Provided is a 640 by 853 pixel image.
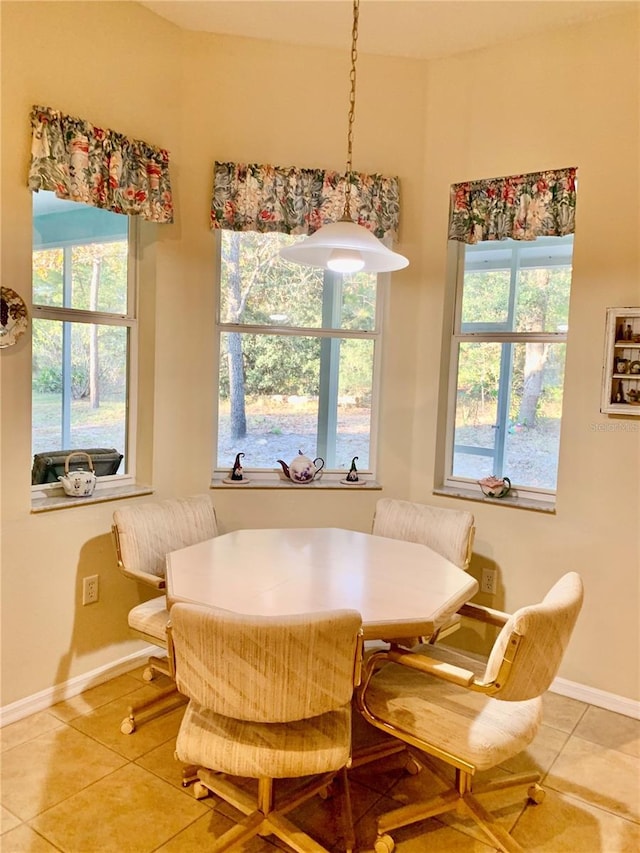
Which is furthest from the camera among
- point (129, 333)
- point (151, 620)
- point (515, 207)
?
point (129, 333)

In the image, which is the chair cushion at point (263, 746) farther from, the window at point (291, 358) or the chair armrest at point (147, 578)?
the window at point (291, 358)

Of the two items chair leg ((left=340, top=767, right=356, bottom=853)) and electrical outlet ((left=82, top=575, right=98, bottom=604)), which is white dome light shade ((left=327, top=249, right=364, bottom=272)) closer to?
chair leg ((left=340, top=767, right=356, bottom=853))

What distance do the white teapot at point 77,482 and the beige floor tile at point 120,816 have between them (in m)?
1.16

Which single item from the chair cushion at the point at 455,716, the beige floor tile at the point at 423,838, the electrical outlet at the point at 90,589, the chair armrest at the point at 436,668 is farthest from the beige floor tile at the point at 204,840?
the electrical outlet at the point at 90,589

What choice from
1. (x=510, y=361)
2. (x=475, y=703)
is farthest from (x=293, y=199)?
(x=475, y=703)

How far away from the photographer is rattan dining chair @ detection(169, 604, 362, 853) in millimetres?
1440

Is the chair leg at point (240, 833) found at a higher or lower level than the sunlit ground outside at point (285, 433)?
lower

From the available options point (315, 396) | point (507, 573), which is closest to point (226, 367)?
point (315, 396)

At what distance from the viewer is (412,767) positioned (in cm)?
221

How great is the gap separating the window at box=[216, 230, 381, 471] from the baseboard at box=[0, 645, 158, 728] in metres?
1.07

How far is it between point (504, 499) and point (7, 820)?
2.42m

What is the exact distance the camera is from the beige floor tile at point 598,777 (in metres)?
2.09

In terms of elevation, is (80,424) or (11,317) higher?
(11,317)

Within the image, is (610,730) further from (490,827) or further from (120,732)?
(120,732)
